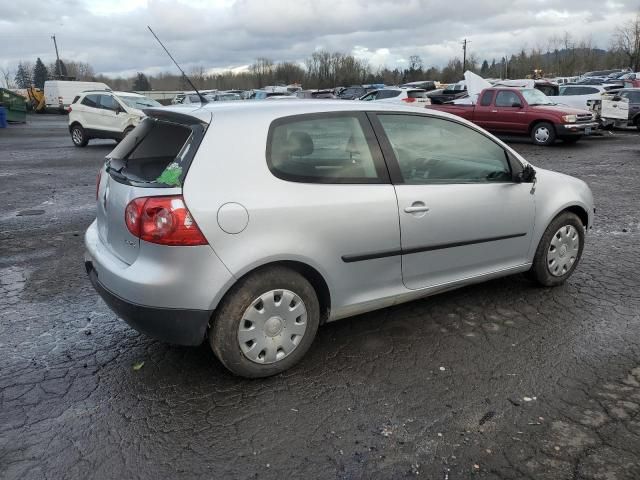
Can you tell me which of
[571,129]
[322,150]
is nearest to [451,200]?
[322,150]

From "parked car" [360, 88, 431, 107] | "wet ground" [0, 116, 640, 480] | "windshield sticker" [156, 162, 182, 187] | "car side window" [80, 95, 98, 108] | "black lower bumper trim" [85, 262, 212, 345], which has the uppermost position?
"car side window" [80, 95, 98, 108]

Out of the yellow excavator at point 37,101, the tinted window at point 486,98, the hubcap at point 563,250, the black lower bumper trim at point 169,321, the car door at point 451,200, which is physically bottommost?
the hubcap at point 563,250

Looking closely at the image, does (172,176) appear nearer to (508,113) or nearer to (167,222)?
(167,222)

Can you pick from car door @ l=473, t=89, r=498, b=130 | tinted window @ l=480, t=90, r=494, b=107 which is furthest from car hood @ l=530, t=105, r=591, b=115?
tinted window @ l=480, t=90, r=494, b=107

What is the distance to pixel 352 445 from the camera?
265 centimetres

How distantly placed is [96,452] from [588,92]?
879 inches

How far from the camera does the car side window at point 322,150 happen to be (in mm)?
3184

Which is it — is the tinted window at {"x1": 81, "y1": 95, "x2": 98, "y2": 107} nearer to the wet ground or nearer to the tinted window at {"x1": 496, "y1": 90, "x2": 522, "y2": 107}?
the tinted window at {"x1": 496, "y1": 90, "x2": 522, "y2": 107}

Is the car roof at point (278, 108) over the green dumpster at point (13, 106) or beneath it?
beneath

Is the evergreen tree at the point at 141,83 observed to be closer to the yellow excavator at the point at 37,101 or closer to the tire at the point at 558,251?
the yellow excavator at the point at 37,101

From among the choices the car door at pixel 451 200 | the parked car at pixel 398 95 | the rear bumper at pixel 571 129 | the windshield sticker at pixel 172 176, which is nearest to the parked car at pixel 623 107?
the rear bumper at pixel 571 129

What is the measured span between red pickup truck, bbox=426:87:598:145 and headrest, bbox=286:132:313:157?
14413 mm

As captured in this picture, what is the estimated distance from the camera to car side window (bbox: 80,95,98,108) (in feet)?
55.5

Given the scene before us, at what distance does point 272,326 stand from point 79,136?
16724mm
